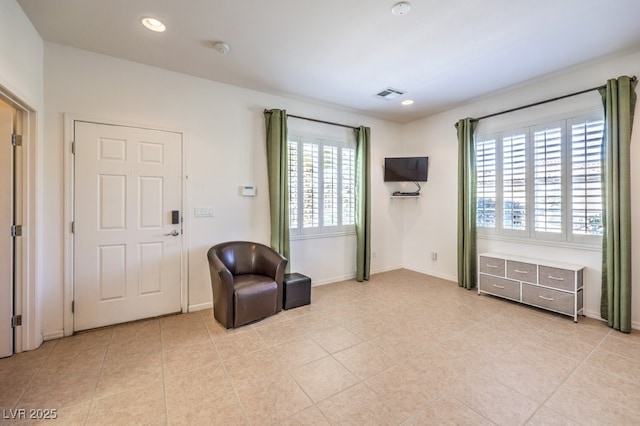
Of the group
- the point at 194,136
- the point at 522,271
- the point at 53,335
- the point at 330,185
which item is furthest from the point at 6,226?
the point at 522,271

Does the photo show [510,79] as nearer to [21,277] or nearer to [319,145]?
[319,145]

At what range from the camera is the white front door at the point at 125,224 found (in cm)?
288

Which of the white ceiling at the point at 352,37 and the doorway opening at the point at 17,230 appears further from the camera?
the doorway opening at the point at 17,230

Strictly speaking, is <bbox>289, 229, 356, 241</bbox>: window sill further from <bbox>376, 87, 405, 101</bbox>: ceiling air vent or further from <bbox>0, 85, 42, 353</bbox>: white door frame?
<bbox>0, 85, 42, 353</bbox>: white door frame

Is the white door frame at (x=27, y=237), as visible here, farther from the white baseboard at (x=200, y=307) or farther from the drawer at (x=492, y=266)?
the drawer at (x=492, y=266)

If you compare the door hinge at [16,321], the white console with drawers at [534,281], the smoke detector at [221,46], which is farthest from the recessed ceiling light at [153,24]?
the white console with drawers at [534,281]

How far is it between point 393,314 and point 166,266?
277 centimetres

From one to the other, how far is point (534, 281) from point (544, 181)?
128cm

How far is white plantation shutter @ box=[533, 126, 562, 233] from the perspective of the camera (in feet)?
11.4

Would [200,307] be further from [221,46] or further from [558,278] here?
[558,278]

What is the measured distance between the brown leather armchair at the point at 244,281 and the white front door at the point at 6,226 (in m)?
1.65

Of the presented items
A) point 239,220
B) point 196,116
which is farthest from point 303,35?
point 239,220

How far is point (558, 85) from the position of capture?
3482mm

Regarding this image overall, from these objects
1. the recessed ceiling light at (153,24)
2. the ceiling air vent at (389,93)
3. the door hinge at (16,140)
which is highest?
the ceiling air vent at (389,93)
